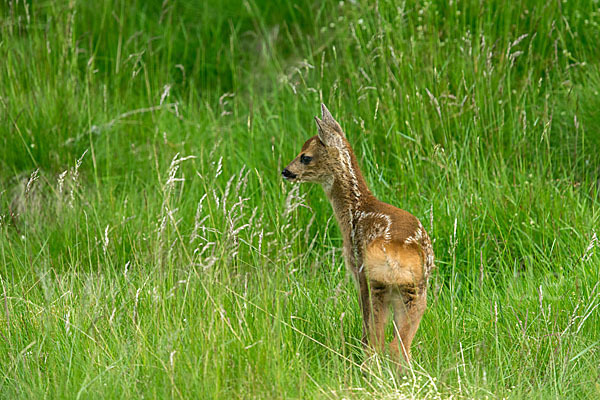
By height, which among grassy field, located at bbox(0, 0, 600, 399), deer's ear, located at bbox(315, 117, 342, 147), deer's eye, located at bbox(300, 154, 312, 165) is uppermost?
deer's ear, located at bbox(315, 117, 342, 147)

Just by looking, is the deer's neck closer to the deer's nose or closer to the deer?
the deer

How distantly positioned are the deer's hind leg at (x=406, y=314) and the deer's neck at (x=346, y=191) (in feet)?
1.86

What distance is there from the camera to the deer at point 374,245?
11.9 feet

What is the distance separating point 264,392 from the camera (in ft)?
11.0

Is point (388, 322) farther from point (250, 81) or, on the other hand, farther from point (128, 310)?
point (250, 81)

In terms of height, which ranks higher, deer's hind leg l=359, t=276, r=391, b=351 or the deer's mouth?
the deer's mouth

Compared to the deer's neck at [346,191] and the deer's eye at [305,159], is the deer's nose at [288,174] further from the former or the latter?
the deer's neck at [346,191]

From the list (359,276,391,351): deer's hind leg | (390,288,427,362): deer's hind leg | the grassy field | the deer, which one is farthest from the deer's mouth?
(390,288,427,362): deer's hind leg

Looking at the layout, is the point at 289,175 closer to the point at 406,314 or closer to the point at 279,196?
the point at 279,196

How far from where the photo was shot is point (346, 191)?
4367 mm

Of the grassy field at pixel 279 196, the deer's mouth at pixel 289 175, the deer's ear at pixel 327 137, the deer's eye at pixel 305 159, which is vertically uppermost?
the deer's ear at pixel 327 137

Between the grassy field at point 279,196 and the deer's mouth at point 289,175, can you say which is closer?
the grassy field at point 279,196

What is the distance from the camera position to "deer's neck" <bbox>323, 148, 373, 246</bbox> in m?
4.29

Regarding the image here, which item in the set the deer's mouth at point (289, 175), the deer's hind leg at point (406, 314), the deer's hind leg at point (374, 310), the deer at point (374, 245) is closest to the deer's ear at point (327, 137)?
the deer at point (374, 245)
